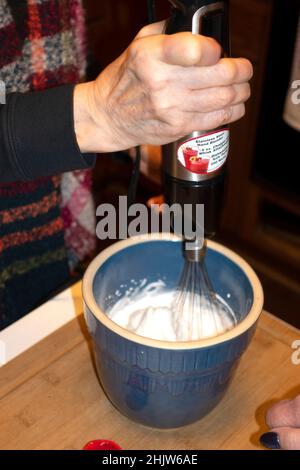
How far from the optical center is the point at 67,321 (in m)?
0.83

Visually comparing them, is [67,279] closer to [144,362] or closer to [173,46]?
[144,362]

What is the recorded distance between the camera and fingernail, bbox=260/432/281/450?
0.63 meters

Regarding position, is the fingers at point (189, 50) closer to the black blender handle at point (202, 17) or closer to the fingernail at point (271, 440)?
the black blender handle at point (202, 17)

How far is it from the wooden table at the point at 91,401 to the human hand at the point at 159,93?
29cm

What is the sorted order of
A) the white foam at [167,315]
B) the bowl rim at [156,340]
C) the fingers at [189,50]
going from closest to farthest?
1. the fingers at [189,50]
2. the bowl rim at [156,340]
3. the white foam at [167,315]

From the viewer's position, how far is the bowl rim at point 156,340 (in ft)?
1.99

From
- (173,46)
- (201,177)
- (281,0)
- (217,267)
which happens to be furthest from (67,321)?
(281,0)

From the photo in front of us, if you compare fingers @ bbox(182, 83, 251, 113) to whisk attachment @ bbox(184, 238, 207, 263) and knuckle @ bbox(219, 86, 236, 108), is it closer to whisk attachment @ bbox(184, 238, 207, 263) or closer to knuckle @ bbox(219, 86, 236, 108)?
knuckle @ bbox(219, 86, 236, 108)

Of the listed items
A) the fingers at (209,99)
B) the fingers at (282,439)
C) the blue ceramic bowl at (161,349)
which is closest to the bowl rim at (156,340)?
the blue ceramic bowl at (161,349)

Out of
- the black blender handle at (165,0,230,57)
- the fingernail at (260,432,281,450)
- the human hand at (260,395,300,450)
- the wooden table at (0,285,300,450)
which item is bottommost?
the wooden table at (0,285,300,450)

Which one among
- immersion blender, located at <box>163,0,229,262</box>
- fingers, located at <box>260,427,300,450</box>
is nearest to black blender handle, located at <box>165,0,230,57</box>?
immersion blender, located at <box>163,0,229,262</box>

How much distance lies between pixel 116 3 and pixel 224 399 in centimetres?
135

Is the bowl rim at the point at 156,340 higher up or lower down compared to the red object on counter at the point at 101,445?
higher up

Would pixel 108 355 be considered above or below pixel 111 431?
above
